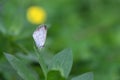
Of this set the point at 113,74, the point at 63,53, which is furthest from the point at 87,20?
the point at 63,53

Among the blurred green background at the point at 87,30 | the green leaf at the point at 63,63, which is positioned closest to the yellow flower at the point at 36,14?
the blurred green background at the point at 87,30

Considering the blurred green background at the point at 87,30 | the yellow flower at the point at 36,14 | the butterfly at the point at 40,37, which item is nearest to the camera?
the butterfly at the point at 40,37

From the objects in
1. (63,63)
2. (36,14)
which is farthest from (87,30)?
(63,63)

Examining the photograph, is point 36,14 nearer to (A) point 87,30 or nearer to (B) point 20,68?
(A) point 87,30

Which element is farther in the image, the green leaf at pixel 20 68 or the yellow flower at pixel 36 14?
the yellow flower at pixel 36 14

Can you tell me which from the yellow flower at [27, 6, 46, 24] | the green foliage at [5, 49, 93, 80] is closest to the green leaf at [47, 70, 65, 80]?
the green foliage at [5, 49, 93, 80]

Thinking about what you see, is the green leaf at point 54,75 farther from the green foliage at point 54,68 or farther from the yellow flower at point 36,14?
the yellow flower at point 36,14

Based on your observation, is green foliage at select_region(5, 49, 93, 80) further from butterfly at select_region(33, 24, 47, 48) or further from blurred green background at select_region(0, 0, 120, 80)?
blurred green background at select_region(0, 0, 120, 80)

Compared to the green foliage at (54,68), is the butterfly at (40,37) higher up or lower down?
higher up

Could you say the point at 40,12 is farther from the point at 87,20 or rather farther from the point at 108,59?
the point at 108,59
